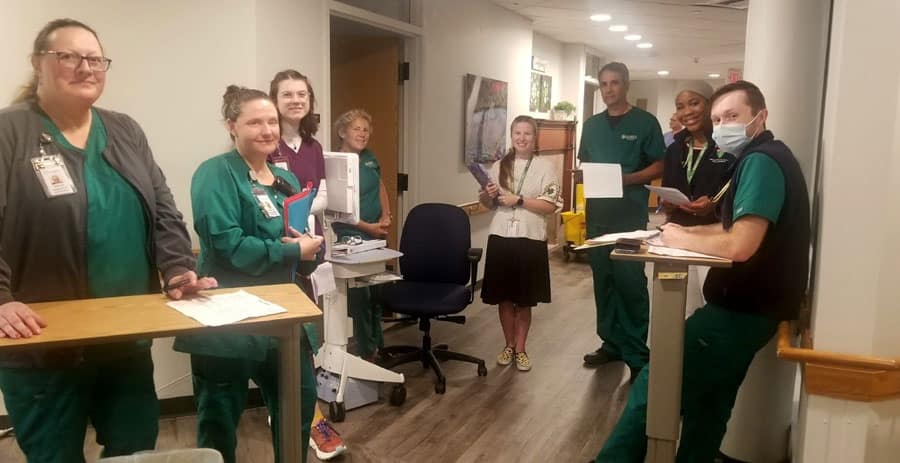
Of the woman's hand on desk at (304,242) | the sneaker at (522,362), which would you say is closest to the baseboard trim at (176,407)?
the woman's hand on desk at (304,242)

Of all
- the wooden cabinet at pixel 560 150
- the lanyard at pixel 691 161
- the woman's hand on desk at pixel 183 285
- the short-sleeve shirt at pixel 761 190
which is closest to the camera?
the woman's hand on desk at pixel 183 285

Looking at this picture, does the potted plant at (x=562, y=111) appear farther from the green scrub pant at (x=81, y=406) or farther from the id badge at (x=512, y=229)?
the green scrub pant at (x=81, y=406)

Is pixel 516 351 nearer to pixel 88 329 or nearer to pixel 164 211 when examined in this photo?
pixel 164 211

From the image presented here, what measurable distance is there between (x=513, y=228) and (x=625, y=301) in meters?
0.73

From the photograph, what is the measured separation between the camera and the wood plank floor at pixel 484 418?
2846 millimetres

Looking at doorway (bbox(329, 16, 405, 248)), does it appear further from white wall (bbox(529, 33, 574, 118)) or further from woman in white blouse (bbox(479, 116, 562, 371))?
white wall (bbox(529, 33, 574, 118))

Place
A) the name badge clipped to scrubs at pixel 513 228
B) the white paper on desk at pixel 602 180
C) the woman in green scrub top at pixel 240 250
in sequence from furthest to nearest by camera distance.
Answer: the name badge clipped to scrubs at pixel 513 228, the white paper on desk at pixel 602 180, the woman in green scrub top at pixel 240 250

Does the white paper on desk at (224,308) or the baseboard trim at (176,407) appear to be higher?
the white paper on desk at (224,308)

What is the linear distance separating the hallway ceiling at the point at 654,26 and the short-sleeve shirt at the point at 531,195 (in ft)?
7.61

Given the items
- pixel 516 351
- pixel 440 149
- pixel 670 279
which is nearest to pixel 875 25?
pixel 670 279

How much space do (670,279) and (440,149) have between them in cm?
323

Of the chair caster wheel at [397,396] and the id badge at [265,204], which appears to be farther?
the chair caster wheel at [397,396]

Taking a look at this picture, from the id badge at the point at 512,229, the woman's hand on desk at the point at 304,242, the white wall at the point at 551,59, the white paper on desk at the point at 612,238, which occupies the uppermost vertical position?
the white wall at the point at 551,59

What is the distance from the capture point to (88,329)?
1496 mm
